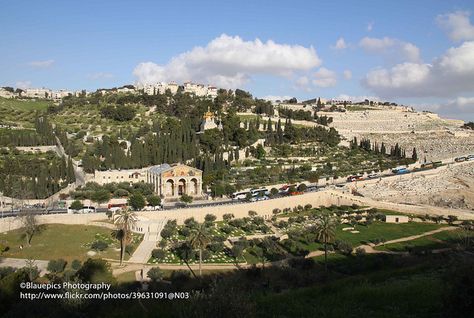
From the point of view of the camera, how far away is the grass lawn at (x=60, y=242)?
3186 cm

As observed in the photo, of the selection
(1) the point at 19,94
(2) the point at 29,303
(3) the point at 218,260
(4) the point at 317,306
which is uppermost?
(1) the point at 19,94

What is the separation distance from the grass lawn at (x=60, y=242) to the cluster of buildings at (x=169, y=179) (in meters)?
15.3

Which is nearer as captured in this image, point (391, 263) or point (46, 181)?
point (391, 263)

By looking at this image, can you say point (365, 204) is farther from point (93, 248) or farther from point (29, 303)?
point (29, 303)

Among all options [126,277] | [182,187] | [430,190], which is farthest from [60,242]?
[430,190]

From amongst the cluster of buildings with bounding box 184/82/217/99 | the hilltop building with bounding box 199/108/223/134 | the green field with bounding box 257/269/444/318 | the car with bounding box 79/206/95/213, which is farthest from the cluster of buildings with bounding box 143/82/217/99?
the green field with bounding box 257/269/444/318

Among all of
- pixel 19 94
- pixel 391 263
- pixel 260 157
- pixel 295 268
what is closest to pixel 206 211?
pixel 295 268

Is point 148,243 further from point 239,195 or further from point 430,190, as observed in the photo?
point 430,190

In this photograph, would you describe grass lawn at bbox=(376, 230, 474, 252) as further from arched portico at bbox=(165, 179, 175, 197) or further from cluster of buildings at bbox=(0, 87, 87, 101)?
cluster of buildings at bbox=(0, 87, 87, 101)

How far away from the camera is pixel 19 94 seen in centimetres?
14325

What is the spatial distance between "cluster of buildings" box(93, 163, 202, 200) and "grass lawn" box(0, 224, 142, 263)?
1530cm

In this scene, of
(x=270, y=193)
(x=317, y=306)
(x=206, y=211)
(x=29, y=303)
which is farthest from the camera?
(x=270, y=193)

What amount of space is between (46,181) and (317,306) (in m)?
41.3

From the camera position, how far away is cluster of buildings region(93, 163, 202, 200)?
52406 mm
